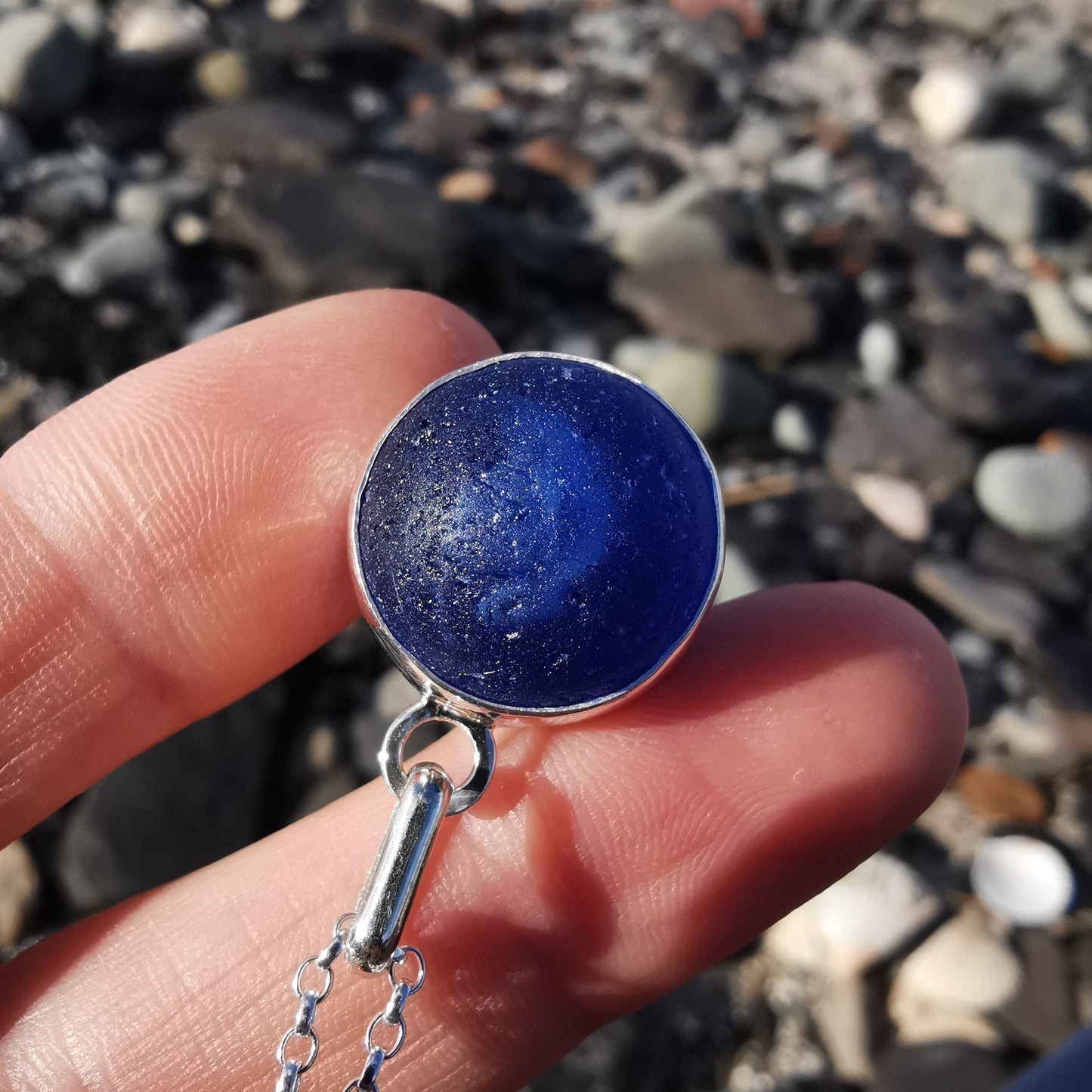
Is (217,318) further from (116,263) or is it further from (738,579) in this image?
(738,579)

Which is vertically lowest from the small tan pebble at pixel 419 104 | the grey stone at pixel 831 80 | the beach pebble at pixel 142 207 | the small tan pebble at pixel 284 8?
the grey stone at pixel 831 80

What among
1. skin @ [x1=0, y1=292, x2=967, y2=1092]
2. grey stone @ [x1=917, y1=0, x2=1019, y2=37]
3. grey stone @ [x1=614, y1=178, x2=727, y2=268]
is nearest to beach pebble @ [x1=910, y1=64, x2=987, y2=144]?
grey stone @ [x1=917, y1=0, x2=1019, y2=37]

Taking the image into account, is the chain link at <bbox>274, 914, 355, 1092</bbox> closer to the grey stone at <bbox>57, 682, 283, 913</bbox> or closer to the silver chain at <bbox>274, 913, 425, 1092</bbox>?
the silver chain at <bbox>274, 913, 425, 1092</bbox>

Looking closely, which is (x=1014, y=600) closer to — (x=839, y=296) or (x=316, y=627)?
(x=839, y=296)

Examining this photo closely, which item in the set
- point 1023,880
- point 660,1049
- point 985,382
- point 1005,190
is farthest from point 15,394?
point 1005,190

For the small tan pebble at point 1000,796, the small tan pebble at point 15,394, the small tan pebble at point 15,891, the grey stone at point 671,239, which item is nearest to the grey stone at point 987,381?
the grey stone at point 671,239

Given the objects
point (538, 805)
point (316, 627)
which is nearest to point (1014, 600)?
point (538, 805)

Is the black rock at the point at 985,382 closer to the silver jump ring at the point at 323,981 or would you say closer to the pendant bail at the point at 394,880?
the pendant bail at the point at 394,880
